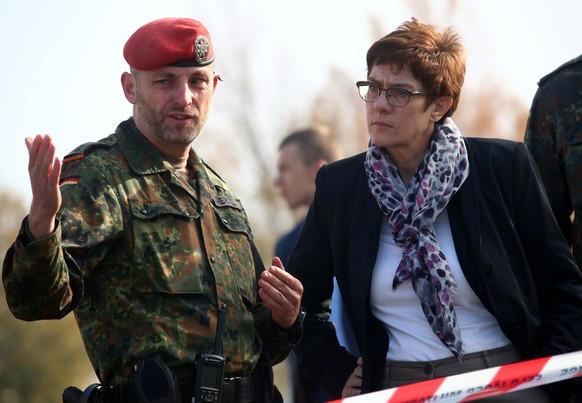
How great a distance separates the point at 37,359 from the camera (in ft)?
63.2

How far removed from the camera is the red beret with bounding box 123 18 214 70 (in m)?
4.35

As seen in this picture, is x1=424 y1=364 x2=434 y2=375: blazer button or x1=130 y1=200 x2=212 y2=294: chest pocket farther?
x1=424 y1=364 x2=434 y2=375: blazer button

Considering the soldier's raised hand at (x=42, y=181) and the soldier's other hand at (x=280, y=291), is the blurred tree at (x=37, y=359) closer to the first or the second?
the soldier's other hand at (x=280, y=291)

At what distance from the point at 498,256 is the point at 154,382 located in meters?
1.40

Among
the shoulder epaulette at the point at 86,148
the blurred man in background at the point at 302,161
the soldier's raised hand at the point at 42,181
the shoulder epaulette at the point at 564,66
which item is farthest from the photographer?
the blurred man in background at the point at 302,161

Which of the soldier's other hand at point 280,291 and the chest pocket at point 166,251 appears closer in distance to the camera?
the chest pocket at point 166,251

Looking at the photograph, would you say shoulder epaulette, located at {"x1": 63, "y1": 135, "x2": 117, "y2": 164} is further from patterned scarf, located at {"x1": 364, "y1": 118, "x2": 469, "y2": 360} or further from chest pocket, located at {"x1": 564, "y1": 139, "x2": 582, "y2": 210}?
chest pocket, located at {"x1": 564, "y1": 139, "x2": 582, "y2": 210}

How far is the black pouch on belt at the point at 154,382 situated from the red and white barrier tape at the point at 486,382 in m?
0.63

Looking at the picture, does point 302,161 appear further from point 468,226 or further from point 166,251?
point 166,251

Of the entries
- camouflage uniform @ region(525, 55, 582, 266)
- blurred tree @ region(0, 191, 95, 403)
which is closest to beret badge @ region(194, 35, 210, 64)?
camouflage uniform @ region(525, 55, 582, 266)

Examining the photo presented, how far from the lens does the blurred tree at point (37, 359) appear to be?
18.6 m

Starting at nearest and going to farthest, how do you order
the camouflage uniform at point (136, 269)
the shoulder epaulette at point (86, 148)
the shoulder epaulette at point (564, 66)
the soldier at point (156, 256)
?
1. the soldier at point (156, 256)
2. the camouflage uniform at point (136, 269)
3. the shoulder epaulette at point (86, 148)
4. the shoulder epaulette at point (564, 66)

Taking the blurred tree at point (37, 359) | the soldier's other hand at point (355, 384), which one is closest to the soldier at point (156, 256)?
the soldier's other hand at point (355, 384)

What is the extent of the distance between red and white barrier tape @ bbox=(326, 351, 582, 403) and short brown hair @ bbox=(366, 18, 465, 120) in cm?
113
